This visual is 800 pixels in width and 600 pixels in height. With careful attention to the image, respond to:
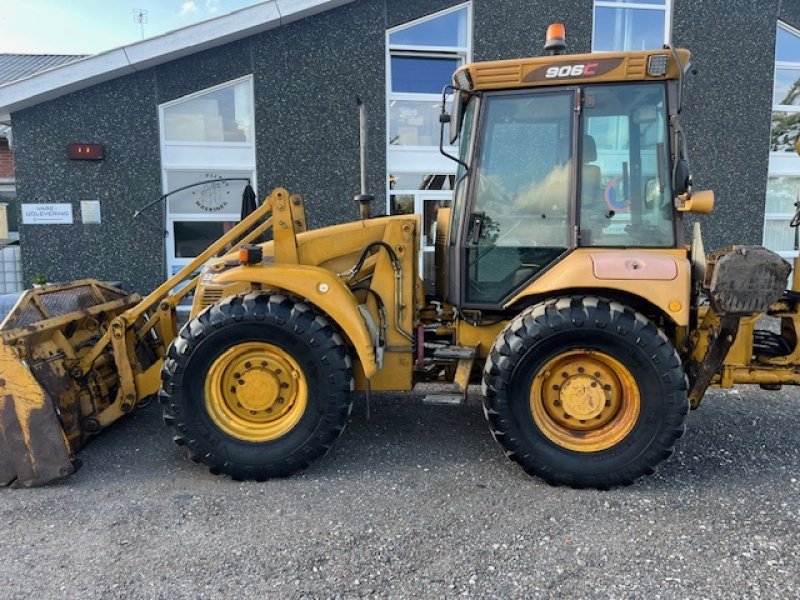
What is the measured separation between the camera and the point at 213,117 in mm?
8812

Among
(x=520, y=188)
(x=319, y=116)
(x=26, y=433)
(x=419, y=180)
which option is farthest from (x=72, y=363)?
(x=419, y=180)

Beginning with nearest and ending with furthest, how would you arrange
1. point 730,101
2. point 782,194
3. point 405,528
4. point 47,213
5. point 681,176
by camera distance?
point 405,528
point 681,176
point 47,213
point 730,101
point 782,194

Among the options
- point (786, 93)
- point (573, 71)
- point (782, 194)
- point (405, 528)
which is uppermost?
point (786, 93)

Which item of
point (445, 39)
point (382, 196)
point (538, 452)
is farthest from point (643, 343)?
point (445, 39)

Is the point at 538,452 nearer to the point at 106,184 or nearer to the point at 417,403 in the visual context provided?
the point at 417,403

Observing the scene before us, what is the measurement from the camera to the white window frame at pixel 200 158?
8.68 m

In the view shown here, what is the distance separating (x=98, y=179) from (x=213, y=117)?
1.92 meters

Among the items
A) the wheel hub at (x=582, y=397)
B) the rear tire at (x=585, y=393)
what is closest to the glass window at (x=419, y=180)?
the rear tire at (x=585, y=393)

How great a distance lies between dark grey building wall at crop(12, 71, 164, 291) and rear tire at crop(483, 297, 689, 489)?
684cm

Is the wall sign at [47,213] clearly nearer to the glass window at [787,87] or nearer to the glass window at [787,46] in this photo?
the glass window at [787,87]

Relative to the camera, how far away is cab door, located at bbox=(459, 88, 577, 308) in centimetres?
371

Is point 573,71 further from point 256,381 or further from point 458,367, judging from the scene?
point 256,381

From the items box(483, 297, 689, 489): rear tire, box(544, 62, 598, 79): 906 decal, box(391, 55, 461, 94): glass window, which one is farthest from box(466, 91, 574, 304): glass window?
box(391, 55, 461, 94): glass window

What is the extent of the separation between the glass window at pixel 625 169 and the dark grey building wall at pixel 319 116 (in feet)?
18.6
